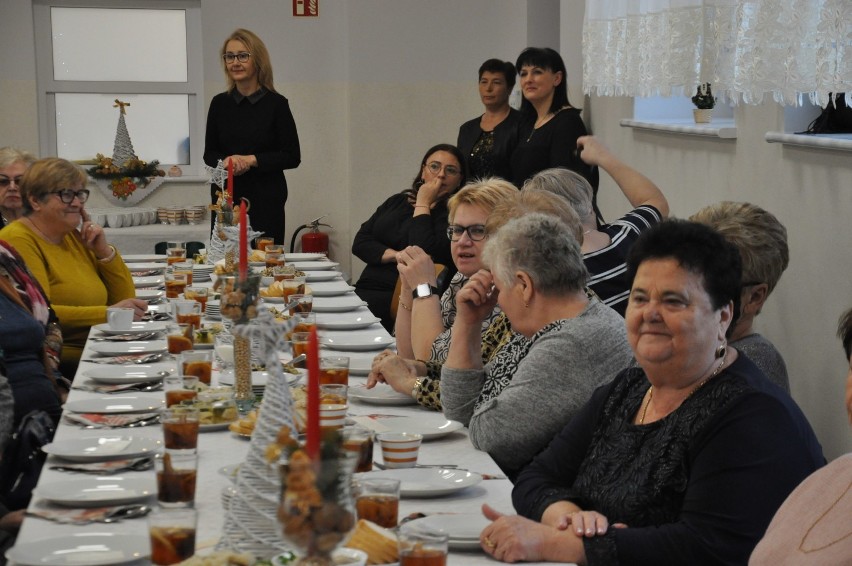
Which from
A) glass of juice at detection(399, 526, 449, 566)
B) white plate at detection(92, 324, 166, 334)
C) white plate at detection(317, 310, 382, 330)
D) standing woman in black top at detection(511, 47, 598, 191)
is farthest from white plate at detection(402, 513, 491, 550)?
standing woman in black top at detection(511, 47, 598, 191)

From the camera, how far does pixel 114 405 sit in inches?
104

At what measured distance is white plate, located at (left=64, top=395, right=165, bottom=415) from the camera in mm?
2600

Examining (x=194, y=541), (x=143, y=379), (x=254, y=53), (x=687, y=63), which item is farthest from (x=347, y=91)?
(x=194, y=541)

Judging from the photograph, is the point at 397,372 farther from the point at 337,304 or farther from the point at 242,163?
the point at 242,163

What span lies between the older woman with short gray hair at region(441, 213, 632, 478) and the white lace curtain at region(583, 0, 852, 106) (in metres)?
1.09

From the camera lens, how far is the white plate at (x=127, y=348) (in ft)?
10.8

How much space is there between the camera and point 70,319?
13.5 ft

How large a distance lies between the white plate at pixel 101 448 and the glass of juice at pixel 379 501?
1.97ft

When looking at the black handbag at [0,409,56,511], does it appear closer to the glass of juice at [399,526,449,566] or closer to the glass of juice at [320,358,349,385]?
the glass of juice at [320,358,349,385]

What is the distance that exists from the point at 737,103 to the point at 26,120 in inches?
239

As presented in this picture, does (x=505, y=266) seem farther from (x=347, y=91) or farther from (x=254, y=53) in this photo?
(x=347, y=91)

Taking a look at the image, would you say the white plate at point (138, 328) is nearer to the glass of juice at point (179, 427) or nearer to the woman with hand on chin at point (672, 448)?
the glass of juice at point (179, 427)

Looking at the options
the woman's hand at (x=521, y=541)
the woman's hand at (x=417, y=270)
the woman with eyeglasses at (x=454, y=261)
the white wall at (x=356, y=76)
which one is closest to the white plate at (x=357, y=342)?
the woman with eyeglasses at (x=454, y=261)

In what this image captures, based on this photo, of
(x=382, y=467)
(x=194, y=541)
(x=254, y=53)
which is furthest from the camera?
(x=254, y=53)
